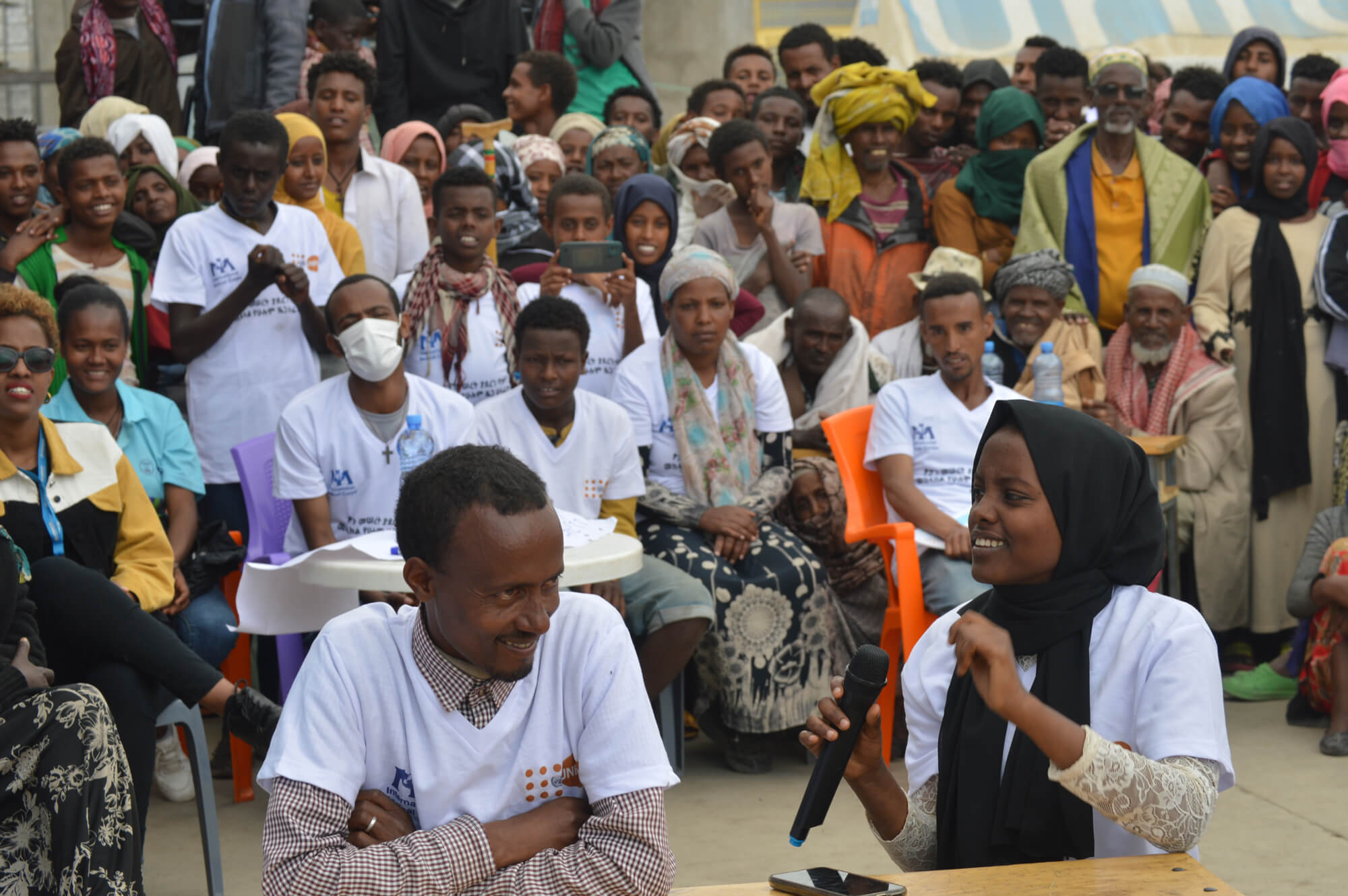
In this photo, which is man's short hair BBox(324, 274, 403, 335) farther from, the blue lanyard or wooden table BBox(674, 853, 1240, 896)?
wooden table BBox(674, 853, 1240, 896)

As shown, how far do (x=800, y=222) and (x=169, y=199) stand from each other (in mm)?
2962

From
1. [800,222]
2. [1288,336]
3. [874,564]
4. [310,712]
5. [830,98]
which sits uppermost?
[830,98]

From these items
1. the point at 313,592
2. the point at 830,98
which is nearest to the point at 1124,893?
the point at 313,592

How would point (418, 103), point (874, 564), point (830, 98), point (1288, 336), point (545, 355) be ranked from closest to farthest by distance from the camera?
point (545, 355), point (874, 564), point (1288, 336), point (830, 98), point (418, 103)

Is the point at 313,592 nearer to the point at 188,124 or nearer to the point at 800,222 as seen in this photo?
the point at 800,222

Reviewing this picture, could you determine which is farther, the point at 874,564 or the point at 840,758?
the point at 874,564

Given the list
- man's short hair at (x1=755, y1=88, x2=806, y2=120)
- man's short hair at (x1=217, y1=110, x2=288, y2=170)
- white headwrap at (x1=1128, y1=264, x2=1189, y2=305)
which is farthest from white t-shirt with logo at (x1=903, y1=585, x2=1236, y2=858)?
man's short hair at (x1=755, y1=88, x2=806, y2=120)

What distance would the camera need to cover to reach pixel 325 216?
Result: 20.5 feet

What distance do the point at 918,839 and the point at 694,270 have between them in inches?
135

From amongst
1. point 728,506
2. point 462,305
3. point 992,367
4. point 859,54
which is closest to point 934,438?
point 728,506

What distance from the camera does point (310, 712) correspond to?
86.0 inches

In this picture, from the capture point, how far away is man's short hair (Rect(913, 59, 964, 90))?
8.42 m

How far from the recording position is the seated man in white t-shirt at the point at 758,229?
6.79 m

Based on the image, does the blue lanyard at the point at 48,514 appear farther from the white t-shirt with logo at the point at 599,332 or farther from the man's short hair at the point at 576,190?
the man's short hair at the point at 576,190
